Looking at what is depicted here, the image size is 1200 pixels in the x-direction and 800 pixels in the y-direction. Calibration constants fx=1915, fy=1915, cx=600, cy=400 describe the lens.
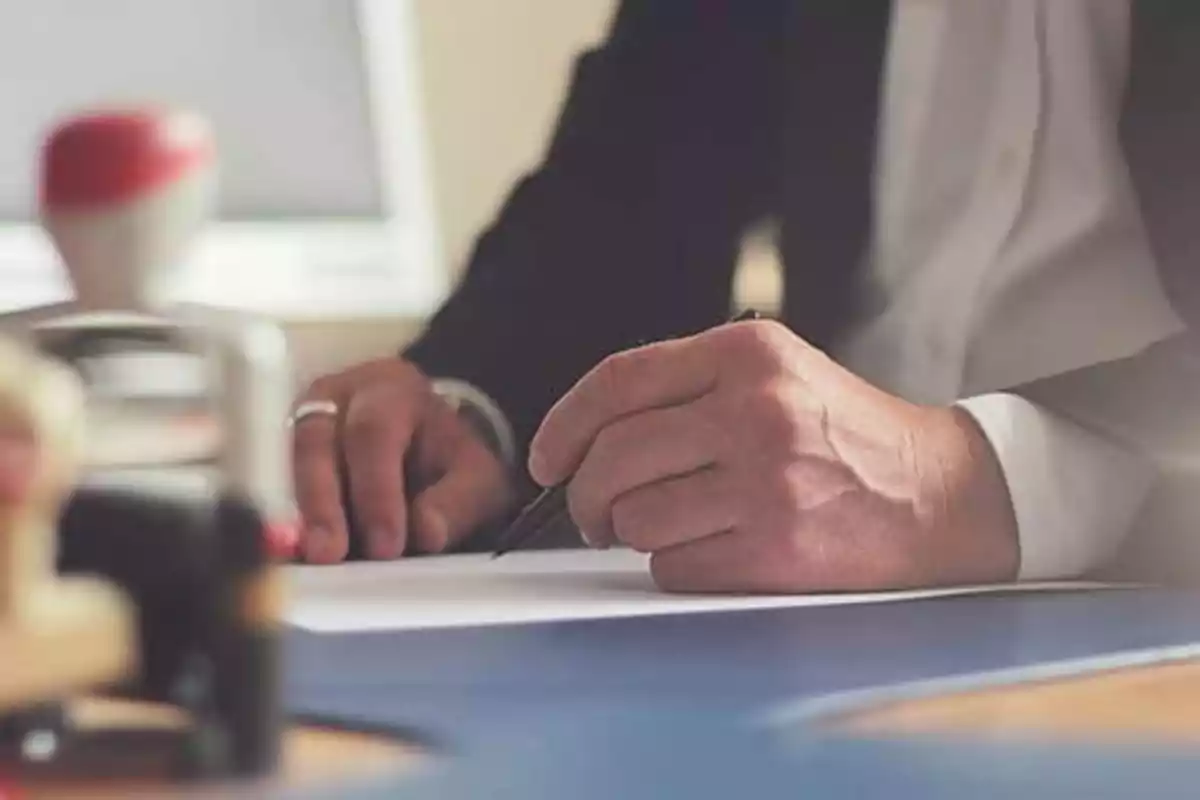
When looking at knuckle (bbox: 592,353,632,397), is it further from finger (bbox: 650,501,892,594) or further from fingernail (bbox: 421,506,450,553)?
fingernail (bbox: 421,506,450,553)

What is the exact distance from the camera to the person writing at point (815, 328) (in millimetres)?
649

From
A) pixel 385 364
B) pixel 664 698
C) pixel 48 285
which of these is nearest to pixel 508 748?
pixel 664 698

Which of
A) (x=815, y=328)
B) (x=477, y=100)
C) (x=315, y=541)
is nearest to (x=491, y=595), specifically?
(x=315, y=541)

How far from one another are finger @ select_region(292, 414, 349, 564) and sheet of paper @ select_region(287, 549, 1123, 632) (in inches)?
0.7

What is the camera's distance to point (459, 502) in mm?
849

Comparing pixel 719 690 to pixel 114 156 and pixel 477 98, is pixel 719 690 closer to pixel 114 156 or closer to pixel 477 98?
pixel 114 156

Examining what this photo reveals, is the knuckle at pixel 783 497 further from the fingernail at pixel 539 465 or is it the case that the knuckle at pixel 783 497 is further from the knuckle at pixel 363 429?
the knuckle at pixel 363 429

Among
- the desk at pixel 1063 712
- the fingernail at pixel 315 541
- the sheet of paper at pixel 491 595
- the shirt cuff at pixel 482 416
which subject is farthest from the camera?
the shirt cuff at pixel 482 416

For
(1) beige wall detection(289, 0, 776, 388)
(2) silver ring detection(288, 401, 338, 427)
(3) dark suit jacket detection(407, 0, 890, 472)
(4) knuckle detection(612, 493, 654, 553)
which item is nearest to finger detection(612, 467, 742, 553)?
(4) knuckle detection(612, 493, 654, 553)

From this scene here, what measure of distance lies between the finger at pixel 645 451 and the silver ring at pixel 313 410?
0.21 metres

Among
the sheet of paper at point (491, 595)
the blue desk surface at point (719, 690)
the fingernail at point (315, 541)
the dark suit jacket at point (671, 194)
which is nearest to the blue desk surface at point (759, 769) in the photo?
the blue desk surface at point (719, 690)

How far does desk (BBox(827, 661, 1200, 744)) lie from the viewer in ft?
1.27

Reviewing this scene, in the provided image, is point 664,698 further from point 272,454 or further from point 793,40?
point 793,40

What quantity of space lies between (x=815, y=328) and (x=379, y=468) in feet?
1.07
